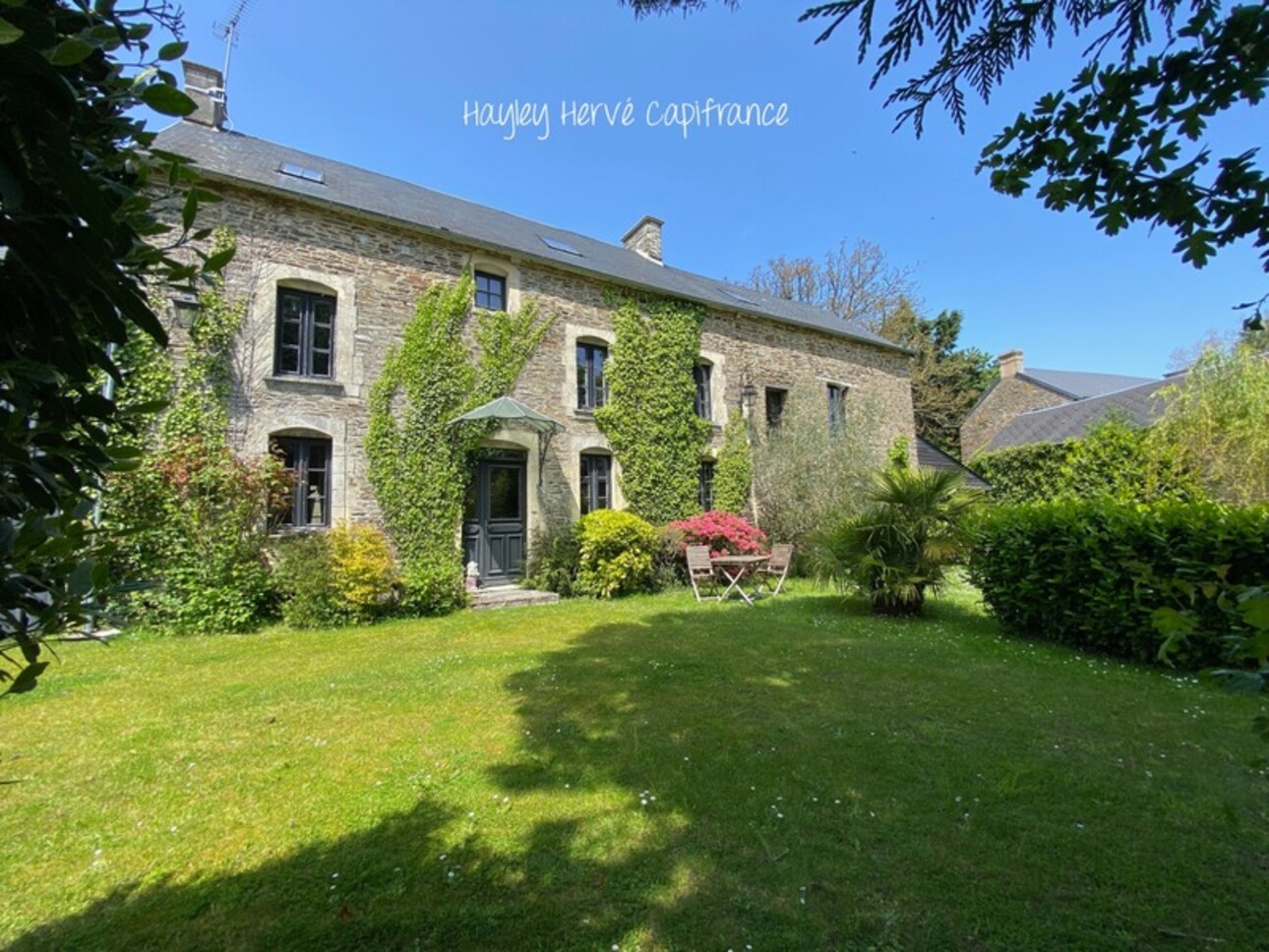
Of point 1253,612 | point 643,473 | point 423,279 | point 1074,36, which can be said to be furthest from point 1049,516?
point 423,279

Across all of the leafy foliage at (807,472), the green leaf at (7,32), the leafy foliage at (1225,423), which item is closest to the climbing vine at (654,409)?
the leafy foliage at (807,472)

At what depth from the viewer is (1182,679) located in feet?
16.2

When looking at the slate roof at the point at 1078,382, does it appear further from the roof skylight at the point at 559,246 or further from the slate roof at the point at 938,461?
the roof skylight at the point at 559,246

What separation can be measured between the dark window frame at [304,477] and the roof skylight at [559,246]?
22.8 ft

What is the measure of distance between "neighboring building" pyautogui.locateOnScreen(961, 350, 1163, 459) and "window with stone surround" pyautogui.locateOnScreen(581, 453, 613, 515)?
1749cm

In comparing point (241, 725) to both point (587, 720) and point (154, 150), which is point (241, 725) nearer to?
point (587, 720)

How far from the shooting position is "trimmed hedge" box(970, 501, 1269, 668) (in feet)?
16.7

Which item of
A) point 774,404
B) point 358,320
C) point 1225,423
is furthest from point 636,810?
point 1225,423

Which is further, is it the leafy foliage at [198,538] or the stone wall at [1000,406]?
the stone wall at [1000,406]

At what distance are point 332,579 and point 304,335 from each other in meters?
4.23

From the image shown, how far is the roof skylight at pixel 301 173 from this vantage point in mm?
10102

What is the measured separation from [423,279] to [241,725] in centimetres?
839

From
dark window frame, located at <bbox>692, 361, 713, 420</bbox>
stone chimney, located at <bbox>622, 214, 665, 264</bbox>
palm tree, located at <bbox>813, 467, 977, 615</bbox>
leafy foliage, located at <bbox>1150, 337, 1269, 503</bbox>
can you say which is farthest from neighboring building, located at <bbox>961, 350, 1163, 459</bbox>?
palm tree, located at <bbox>813, 467, 977, 615</bbox>

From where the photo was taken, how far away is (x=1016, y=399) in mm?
24766
